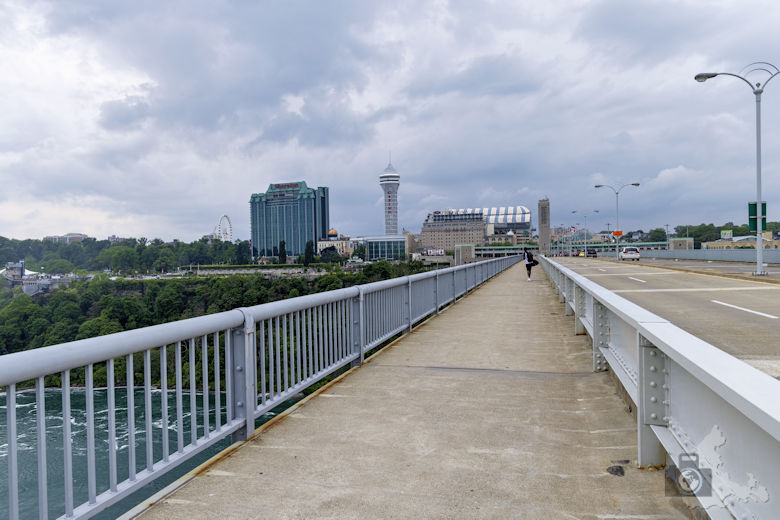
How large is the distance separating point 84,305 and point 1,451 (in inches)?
1535

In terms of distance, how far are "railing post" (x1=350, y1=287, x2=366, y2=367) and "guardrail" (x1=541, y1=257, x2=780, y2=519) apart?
12.9 feet

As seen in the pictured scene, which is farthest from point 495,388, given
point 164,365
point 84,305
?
point 84,305

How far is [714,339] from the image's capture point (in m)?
8.05

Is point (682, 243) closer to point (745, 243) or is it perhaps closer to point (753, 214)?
point (745, 243)

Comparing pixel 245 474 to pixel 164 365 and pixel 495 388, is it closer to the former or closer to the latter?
pixel 164 365

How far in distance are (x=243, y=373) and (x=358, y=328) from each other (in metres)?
3.08

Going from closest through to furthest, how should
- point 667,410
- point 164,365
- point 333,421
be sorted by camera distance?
1. point 667,410
2. point 164,365
3. point 333,421

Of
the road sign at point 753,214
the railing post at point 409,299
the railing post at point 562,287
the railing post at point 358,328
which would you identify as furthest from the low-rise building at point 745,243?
the railing post at point 358,328

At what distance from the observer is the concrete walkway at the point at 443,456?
Result: 3.23m

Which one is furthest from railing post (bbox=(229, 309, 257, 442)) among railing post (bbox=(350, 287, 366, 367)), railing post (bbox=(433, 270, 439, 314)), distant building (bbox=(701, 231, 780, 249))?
distant building (bbox=(701, 231, 780, 249))

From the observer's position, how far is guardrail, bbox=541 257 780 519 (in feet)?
5.92

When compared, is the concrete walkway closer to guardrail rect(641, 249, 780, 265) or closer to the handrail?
the handrail

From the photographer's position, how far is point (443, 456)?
13.3 feet

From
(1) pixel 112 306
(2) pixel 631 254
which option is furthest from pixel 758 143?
(1) pixel 112 306
